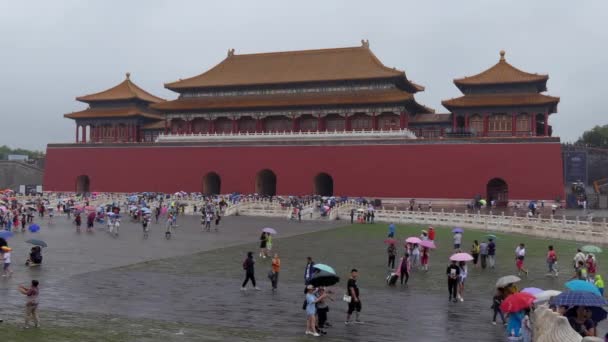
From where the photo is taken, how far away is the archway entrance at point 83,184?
50.6 metres

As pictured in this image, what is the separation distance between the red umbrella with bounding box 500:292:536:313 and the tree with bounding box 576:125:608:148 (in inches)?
2783

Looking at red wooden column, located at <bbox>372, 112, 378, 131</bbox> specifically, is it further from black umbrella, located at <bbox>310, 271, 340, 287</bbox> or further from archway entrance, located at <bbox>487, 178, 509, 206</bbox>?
black umbrella, located at <bbox>310, 271, 340, 287</bbox>

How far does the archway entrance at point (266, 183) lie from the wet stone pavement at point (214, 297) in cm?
2521

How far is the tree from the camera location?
243ft

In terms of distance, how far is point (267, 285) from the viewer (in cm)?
1445

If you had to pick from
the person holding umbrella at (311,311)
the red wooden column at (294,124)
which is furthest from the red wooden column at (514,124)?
the person holding umbrella at (311,311)

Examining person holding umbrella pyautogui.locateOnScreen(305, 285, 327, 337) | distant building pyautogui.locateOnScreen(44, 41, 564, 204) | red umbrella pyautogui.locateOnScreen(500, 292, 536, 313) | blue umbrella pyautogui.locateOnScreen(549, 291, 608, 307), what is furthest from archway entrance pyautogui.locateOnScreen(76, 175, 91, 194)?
blue umbrella pyautogui.locateOnScreen(549, 291, 608, 307)

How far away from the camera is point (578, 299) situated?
7.18m

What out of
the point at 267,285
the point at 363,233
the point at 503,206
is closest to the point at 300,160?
the point at 503,206

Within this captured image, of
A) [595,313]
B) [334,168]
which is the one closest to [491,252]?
[595,313]

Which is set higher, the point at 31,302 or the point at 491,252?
the point at 491,252

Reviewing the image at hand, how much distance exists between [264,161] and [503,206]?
1647cm

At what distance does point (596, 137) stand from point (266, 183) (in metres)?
47.1

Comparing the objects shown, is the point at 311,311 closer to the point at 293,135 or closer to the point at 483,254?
the point at 483,254
